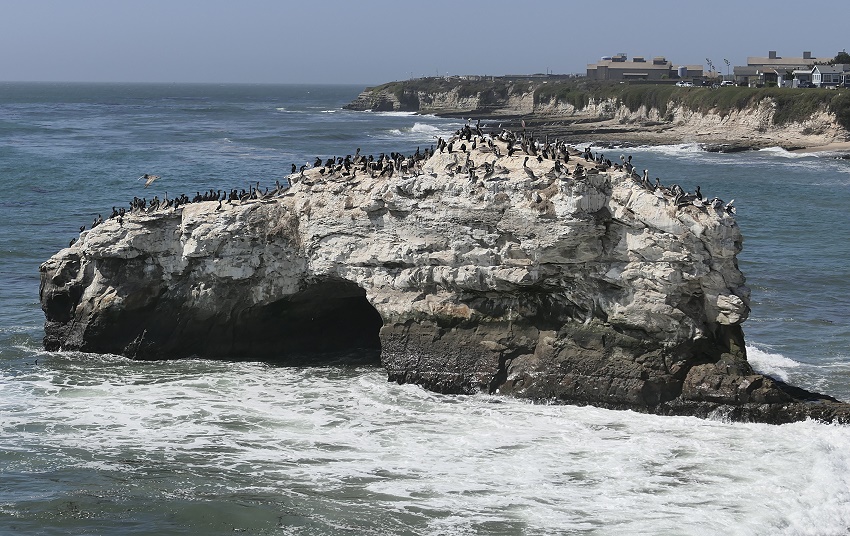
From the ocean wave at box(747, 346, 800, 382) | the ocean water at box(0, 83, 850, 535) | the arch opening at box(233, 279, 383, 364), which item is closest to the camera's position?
the ocean water at box(0, 83, 850, 535)

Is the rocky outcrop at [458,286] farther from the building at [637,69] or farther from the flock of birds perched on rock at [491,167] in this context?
the building at [637,69]

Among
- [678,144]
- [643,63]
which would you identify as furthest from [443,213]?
[643,63]

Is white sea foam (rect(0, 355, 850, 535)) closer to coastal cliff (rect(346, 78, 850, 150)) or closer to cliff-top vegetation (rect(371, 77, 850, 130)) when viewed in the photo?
coastal cliff (rect(346, 78, 850, 150))

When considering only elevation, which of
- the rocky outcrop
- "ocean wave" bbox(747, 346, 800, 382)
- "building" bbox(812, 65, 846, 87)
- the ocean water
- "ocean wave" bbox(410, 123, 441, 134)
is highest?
"building" bbox(812, 65, 846, 87)

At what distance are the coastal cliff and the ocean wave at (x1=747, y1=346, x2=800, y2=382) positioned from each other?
61550mm

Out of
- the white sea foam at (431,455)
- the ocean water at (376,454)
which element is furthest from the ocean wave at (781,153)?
the white sea foam at (431,455)

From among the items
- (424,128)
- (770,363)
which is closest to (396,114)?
(424,128)

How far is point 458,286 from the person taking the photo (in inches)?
894

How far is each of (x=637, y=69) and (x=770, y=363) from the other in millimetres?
156947

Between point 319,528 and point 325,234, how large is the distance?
886 cm

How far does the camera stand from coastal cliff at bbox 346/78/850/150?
86562mm

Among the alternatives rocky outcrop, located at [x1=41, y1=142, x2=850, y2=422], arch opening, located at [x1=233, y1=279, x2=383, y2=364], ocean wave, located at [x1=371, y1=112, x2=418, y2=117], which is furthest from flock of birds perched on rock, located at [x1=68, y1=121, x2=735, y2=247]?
ocean wave, located at [x1=371, y1=112, x2=418, y2=117]

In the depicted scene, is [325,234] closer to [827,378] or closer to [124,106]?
[827,378]

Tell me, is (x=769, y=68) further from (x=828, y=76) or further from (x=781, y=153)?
(x=781, y=153)
